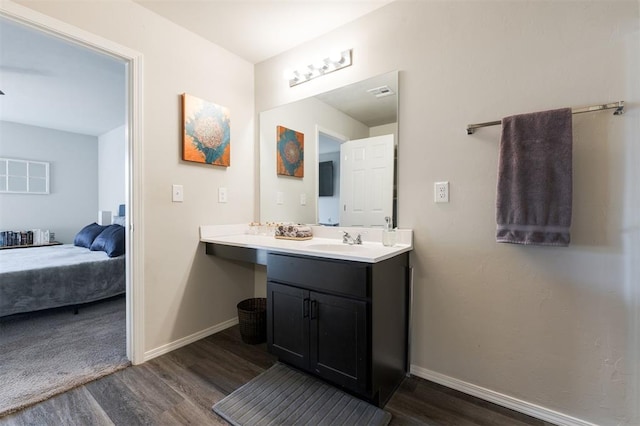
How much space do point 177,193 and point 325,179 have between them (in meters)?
1.09

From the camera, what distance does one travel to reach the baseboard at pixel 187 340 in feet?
6.34

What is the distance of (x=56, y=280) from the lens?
2.61 metres

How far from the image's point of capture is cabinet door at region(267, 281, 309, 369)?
1567mm

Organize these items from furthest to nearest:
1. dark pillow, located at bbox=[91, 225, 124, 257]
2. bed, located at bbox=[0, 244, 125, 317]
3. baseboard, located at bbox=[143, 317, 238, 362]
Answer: dark pillow, located at bbox=[91, 225, 124, 257]
bed, located at bbox=[0, 244, 125, 317]
baseboard, located at bbox=[143, 317, 238, 362]

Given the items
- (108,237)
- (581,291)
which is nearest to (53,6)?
(108,237)

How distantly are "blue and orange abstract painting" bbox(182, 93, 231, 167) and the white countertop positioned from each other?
55 centimetres

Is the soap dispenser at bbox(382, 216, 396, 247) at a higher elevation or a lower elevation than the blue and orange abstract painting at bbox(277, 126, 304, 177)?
lower

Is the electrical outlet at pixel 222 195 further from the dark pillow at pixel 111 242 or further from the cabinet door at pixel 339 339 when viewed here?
the dark pillow at pixel 111 242

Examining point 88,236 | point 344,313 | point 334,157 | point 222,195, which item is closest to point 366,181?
point 334,157

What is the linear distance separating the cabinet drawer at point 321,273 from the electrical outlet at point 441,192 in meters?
0.65

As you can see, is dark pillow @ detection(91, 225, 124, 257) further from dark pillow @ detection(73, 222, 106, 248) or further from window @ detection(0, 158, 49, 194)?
window @ detection(0, 158, 49, 194)

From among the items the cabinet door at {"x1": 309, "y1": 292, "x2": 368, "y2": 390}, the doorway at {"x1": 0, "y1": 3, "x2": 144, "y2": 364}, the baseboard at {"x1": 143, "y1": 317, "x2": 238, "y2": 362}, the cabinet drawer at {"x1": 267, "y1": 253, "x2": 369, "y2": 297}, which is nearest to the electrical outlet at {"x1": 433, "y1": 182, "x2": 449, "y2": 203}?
the cabinet drawer at {"x1": 267, "y1": 253, "x2": 369, "y2": 297}

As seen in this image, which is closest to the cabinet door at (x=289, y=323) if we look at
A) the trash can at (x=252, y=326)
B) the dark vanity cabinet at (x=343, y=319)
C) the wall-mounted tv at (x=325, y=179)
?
the dark vanity cabinet at (x=343, y=319)

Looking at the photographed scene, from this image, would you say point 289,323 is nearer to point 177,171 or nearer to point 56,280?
point 177,171
